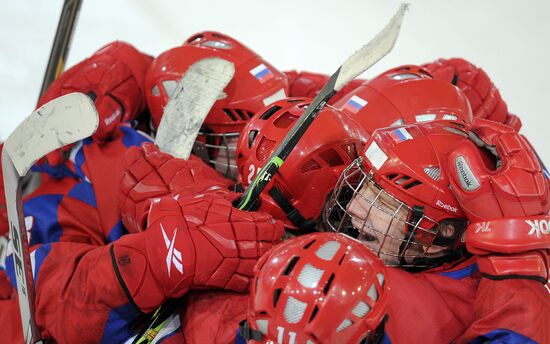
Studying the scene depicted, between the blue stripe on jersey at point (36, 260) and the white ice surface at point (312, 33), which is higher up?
the white ice surface at point (312, 33)

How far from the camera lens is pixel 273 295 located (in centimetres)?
126

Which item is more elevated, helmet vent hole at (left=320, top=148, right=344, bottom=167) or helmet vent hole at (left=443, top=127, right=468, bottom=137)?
helmet vent hole at (left=443, top=127, right=468, bottom=137)

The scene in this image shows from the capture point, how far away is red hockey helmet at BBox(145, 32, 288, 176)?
2.14 m

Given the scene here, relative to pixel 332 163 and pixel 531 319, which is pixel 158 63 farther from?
pixel 531 319

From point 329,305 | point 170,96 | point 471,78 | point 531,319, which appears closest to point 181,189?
point 170,96

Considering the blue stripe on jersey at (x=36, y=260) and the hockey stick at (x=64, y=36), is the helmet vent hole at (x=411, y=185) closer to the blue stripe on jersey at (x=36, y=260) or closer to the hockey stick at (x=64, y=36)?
the blue stripe on jersey at (x=36, y=260)

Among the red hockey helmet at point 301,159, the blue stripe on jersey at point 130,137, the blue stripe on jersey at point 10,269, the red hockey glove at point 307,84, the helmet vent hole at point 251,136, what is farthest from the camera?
the red hockey glove at point 307,84

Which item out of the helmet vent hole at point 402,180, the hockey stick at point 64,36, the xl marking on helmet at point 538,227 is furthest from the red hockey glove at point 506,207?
the hockey stick at point 64,36

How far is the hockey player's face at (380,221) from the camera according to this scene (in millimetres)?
1597

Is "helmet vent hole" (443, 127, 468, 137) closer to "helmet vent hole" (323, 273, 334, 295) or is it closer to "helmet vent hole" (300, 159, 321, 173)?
"helmet vent hole" (300, 159, 321, 173)

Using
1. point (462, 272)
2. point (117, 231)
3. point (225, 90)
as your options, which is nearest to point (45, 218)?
point (117, 231)

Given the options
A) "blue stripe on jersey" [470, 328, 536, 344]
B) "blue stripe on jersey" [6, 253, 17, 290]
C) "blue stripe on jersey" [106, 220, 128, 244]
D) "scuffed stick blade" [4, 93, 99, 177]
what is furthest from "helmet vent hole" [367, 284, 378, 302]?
"blue stripe on jersey" [6, 253, 17, 290]

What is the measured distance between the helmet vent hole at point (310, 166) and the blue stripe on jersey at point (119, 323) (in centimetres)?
54

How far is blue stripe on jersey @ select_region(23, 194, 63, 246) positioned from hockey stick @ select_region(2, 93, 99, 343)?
38cm
